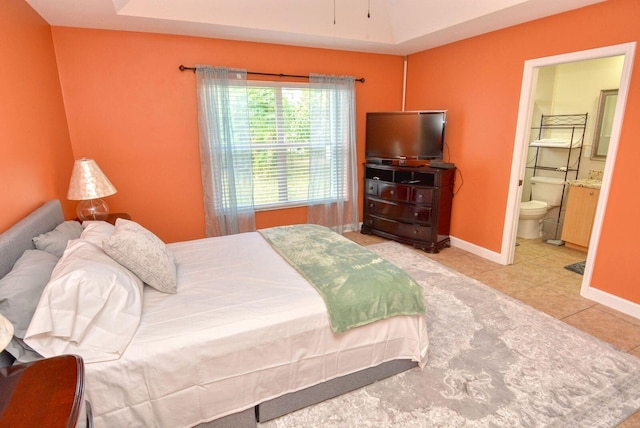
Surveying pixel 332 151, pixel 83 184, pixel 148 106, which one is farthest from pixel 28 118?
pixel 332 151

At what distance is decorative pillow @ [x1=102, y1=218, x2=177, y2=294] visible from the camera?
1813 millimetres

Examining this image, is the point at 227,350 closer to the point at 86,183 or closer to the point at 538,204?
the point at 86,183

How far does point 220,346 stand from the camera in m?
1.57

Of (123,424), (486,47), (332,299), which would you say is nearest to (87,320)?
(123,424)

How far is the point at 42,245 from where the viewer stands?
1892mm

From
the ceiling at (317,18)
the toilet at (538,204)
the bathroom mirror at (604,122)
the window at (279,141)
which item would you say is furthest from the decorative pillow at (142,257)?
the bathroom mirror at (604,122)

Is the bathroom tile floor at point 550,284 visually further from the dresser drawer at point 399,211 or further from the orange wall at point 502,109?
the dresser drawer at point 399,211

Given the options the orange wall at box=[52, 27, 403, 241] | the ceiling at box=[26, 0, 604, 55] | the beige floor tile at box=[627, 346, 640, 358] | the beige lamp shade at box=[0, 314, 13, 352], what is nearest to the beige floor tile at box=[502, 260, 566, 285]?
the beige floor tile at box=[627, 346, 640, 358]

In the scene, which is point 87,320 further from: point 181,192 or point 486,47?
point 486,47

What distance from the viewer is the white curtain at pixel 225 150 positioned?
3.68 m

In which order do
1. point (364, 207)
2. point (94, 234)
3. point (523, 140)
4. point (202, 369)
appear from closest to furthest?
point (202, 369) < point (94, 234) < point (523, 140) < point (364, 207)

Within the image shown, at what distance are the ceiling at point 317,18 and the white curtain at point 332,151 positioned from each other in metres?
0.54

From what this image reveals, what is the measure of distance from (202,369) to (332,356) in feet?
2.22

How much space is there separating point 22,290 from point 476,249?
417cm
